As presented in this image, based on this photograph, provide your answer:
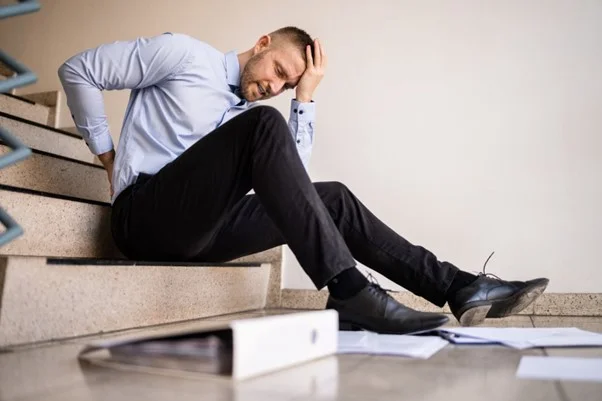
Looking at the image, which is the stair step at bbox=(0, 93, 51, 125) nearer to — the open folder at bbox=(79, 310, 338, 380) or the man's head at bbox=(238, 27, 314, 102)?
the man's head at bbox=(238, 27, 314, 102)

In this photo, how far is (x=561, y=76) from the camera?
191 cm

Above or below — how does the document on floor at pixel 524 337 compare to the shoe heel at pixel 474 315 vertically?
above

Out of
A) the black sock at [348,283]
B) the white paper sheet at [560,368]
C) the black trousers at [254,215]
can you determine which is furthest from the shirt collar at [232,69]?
the white paper sheet at [560,368]

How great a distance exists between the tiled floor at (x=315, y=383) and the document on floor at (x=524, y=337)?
152 mm

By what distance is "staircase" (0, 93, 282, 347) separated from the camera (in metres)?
1.04

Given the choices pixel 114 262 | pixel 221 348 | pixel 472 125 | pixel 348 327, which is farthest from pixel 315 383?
pixel 472 125

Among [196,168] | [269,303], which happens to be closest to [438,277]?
[196,168]

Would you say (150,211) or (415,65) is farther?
(415,65)

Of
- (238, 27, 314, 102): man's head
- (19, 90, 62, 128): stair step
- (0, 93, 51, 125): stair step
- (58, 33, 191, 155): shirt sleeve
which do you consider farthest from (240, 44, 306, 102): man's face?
(19, 90, 62, 128): stair step

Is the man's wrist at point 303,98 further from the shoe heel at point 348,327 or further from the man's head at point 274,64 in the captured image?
the shoe heel at point 348,327

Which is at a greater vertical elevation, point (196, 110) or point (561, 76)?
point (561, 76)

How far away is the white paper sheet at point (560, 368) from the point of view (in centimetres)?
79

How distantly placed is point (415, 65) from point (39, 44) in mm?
1769

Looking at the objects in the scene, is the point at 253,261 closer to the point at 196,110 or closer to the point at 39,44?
the point at 196,110
